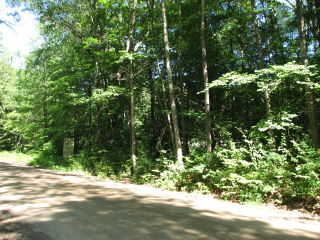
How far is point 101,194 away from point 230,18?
41.4 feet

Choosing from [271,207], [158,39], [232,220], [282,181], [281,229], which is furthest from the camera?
[158,39]

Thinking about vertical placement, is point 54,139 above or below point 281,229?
above

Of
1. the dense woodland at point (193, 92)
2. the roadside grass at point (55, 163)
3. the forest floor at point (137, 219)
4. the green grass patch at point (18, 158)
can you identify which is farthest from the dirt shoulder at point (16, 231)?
the green grass patch at point (18, 158)

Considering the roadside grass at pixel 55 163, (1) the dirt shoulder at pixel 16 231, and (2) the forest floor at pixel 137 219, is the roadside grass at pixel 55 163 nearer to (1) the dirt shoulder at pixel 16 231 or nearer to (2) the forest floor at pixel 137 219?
(2) the forest floor at pixel 137 219

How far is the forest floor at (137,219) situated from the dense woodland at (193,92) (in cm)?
157

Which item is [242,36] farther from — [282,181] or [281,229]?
[281,229]

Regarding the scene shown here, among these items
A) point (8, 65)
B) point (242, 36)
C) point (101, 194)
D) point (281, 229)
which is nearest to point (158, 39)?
point (242, 36)

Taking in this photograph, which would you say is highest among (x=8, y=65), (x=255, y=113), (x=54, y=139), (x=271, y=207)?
(x=8, y=65)

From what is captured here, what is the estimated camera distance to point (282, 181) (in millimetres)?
6816

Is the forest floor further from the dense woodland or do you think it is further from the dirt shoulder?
the dense woodland

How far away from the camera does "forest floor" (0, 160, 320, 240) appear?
4.00 m

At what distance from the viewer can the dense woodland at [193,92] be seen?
8.13 metres

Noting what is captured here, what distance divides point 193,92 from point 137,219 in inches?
556

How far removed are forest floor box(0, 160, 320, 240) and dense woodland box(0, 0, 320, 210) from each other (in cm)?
157
